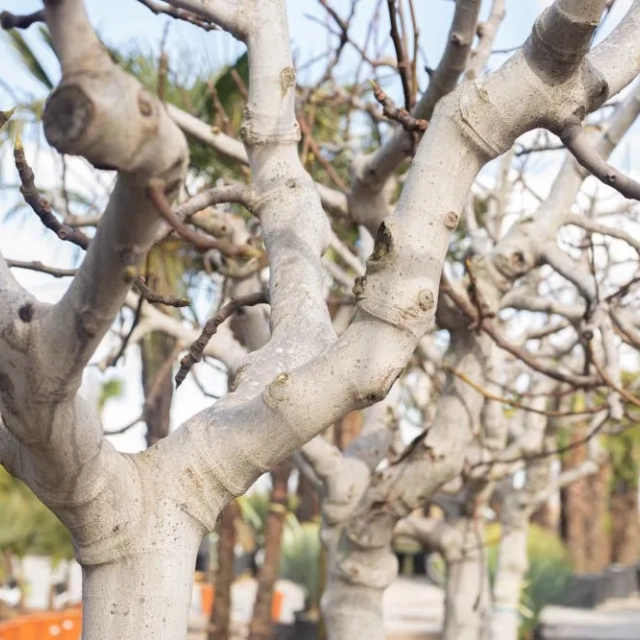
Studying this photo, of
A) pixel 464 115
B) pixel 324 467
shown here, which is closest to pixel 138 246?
pixel 464 115

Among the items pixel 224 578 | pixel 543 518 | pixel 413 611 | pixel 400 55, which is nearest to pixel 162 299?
pixel 400 55

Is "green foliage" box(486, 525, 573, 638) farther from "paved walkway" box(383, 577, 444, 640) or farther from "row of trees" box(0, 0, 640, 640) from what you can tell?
"row of trees" box(0, 0, 640, 640)

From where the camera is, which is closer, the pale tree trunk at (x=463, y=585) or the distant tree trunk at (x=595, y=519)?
the pale tree trunk at (x=463, y=585)

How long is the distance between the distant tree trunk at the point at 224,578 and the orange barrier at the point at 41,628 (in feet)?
3.94

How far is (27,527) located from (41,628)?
3621 millimetres

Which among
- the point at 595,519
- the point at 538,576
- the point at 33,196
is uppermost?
the point at 595,519

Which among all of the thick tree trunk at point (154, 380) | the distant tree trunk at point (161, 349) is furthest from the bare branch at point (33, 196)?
the thick tree trunk at point (154, 380)

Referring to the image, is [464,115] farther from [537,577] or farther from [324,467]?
[537,577]

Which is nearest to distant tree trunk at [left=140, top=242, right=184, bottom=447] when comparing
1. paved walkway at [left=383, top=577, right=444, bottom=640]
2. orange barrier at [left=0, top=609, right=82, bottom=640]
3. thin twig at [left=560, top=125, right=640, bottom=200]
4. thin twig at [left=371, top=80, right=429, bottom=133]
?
orange barrier at [left=0, top=609, right=82, bottom=640]

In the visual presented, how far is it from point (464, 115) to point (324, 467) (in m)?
2.24

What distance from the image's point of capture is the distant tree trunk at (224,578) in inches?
322

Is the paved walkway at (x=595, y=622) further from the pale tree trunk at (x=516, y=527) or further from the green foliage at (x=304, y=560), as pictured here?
the pale tree trunk at (x=516, y=527)

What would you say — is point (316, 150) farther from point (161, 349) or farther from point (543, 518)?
point (543, 518)

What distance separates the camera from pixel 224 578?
27.7ft
